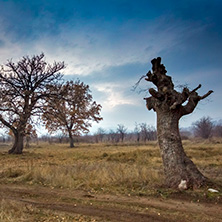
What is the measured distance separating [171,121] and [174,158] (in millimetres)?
1287

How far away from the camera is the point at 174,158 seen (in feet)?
22.4

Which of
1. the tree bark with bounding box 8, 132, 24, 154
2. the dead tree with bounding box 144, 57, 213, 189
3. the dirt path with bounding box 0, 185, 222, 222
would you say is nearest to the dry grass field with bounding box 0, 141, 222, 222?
the dirt path with bounding box 0, 185, 222, 222

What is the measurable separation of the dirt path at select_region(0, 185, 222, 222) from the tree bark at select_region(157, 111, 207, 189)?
1.20 metres

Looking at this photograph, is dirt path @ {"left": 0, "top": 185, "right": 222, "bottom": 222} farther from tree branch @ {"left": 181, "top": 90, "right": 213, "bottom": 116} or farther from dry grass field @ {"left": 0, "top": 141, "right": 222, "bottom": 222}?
tree branch @ {"left": 181, "top": 90, "right": 213, "bottom": 116}

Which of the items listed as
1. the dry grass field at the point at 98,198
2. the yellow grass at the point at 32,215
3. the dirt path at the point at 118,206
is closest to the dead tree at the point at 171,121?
the dry grass field at the point at 98,198

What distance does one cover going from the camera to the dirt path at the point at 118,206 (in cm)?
429

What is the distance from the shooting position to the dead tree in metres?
6.54

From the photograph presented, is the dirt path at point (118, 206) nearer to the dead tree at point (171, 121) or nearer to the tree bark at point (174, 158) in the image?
the tree bark at point (174, 158)

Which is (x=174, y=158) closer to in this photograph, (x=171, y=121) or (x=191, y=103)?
(x=171, y=121)

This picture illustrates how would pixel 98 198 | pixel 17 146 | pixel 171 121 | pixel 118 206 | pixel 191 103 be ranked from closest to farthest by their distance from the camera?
pixel 118 206
pixel 98 198
pixel 171 121
pixel 191 103
pixel 17 146

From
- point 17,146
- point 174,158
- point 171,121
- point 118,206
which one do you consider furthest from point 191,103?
point 17,146

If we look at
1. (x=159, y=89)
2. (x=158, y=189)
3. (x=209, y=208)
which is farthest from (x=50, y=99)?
(x=209, y=208)

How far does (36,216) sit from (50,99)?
54.6 ft

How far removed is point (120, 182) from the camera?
731cm
